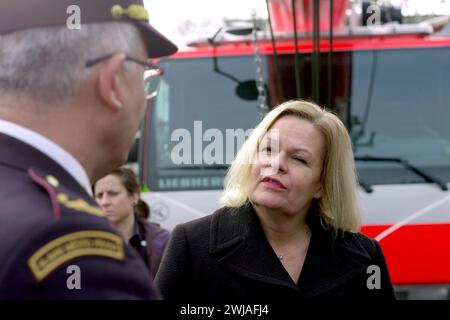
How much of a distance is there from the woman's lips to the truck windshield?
95.5 inches

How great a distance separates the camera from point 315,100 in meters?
5.51

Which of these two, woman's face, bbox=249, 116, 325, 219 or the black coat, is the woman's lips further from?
the black coat

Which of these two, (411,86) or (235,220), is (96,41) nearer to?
(235,220)

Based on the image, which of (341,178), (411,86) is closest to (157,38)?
(341,178)

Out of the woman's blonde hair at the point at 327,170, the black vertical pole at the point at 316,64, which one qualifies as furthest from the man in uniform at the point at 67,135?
the black vertical pole at the point at 316,64

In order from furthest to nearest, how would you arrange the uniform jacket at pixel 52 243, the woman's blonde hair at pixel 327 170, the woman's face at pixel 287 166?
the woman's blonde hair at pixel 327 170, the woman's face at pixel 287 166, the uniform jacket at pixel 52 243

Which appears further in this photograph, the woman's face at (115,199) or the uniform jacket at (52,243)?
the woman's face at (115,199)

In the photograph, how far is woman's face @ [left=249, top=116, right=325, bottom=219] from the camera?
9.73 ft

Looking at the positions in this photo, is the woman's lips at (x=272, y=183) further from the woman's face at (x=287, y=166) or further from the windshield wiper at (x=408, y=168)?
the windshield wiper at (x=408, y=168)

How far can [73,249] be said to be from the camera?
1.28 metres

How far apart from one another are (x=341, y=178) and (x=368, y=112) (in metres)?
2.59

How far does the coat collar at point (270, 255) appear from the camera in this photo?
2865 mm

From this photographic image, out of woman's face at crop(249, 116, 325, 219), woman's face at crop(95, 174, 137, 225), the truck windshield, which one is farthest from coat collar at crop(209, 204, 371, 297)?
the truck windshield

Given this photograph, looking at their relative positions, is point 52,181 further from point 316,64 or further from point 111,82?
point 316,64
